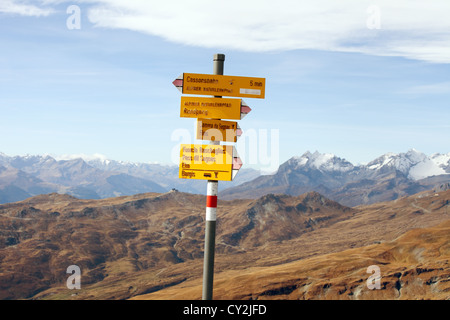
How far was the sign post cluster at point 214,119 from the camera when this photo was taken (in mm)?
13758

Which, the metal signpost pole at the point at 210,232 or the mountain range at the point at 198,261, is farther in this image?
the mountain range at the point at 198,261

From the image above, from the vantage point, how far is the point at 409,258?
88.2 meters

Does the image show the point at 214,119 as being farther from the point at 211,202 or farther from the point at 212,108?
the point at 211,202

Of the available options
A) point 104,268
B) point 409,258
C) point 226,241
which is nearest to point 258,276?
point 409,258

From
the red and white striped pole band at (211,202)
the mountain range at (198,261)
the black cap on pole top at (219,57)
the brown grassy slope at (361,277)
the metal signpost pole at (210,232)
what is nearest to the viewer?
the metal signpost pole at (210,232)

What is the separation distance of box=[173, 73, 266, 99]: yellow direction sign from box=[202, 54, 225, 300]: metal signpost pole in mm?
333

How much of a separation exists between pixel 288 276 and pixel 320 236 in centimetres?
11836

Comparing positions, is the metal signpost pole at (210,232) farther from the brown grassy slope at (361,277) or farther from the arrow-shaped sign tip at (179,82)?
the brown grassy slope at (361,277)

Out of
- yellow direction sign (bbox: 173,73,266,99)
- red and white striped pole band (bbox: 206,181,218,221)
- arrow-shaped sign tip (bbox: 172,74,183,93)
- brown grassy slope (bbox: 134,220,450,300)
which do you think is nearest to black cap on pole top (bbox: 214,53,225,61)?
yellow direction sign (bbox: 173,73,266,99)

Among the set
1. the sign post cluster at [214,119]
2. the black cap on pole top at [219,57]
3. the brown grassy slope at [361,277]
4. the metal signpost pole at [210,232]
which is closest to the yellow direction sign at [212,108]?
the sign post cluster at [214,119]

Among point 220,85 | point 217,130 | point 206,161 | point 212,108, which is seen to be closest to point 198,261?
point 206,161

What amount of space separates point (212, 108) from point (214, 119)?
0.36m

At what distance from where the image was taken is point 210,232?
13.6m
